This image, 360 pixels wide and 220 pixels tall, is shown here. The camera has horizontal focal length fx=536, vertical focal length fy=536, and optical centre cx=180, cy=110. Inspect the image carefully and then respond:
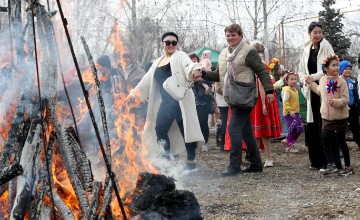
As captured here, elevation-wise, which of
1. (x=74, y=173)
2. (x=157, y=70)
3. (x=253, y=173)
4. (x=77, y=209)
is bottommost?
(x=253, y=173)

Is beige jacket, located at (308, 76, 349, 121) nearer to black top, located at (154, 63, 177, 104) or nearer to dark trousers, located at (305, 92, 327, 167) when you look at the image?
dark trousers, located at (305, 92, 327, 167)

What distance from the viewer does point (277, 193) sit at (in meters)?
5.70

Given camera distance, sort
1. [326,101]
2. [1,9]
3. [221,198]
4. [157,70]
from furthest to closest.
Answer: [157,70], [326,101], [221,198], [1,9]

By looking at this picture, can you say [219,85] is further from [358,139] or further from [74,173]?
[74,173]

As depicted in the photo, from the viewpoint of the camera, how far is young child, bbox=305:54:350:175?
657cm

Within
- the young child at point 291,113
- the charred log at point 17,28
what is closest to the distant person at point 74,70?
the charred log at point 17,28

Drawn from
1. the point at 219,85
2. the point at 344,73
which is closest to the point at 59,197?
the point at 219,85

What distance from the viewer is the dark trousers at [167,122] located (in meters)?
7.32

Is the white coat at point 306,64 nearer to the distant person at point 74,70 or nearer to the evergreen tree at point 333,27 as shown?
the distant person at point 74,70

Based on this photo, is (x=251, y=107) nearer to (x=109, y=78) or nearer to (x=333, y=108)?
→ (x=333, y=108)

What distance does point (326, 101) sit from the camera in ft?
21.6

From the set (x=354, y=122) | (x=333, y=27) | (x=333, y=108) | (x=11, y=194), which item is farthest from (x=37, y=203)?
(x=333, y=27)

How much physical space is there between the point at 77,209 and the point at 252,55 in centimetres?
378

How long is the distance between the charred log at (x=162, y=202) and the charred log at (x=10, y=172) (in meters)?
0.94
